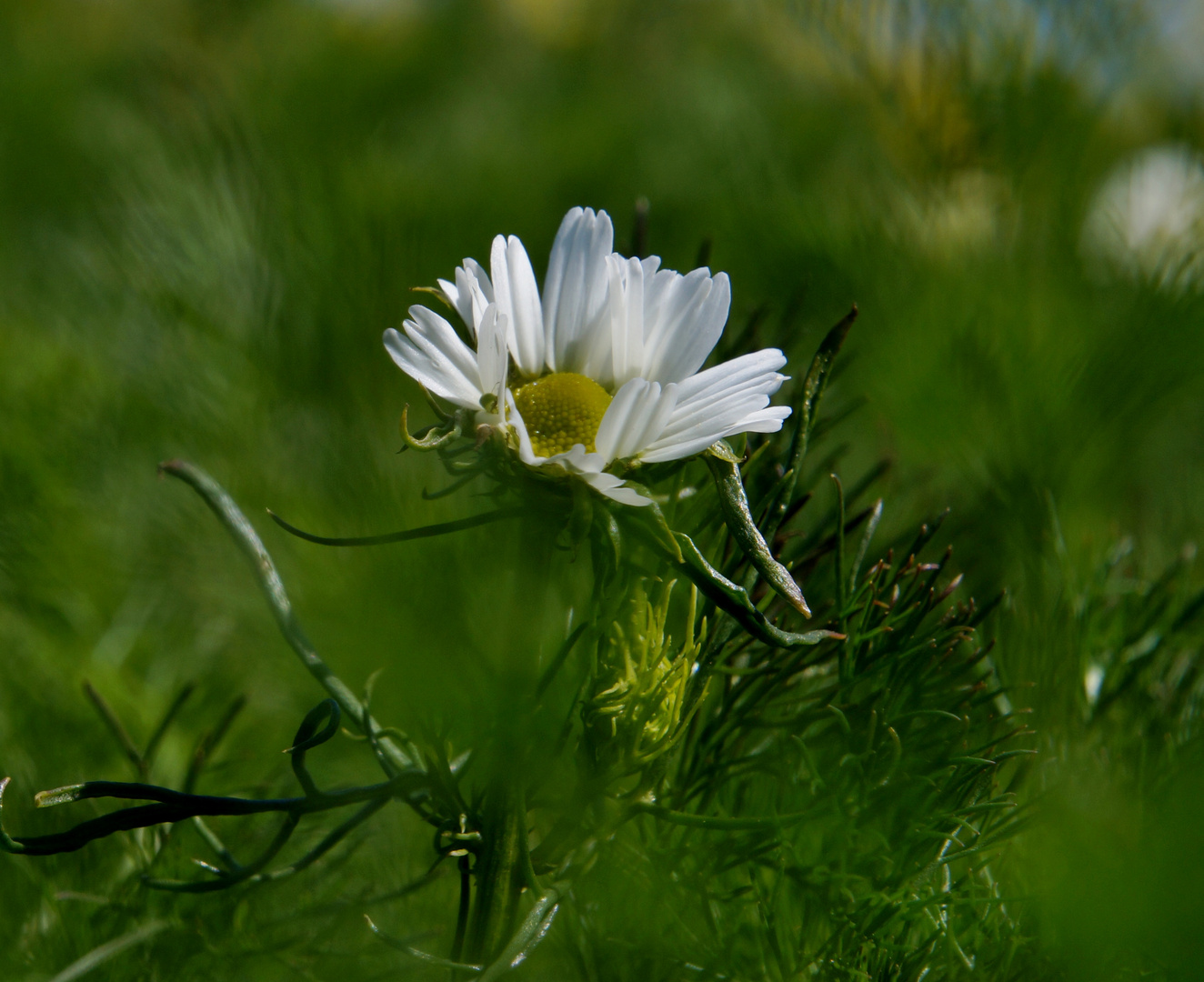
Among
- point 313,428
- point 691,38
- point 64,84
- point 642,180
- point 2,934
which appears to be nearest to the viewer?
point 2,934

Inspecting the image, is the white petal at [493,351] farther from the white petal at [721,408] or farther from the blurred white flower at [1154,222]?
the blurred white flower at [1154,222]

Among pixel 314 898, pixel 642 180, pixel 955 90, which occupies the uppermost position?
pixel 955 90

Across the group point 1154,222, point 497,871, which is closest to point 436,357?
point 497,871

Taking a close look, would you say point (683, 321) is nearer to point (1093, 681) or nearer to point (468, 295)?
point (468, 295)

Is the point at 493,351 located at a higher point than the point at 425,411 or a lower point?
higher

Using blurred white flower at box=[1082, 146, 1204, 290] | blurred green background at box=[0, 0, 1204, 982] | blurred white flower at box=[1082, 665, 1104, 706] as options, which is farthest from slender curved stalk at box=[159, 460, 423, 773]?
blurred white flower at box=[1082, 146, 1204, 290]

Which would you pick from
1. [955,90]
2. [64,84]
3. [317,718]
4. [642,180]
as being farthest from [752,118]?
[317,718]

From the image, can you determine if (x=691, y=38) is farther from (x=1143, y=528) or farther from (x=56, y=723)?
(x=56, y=723)

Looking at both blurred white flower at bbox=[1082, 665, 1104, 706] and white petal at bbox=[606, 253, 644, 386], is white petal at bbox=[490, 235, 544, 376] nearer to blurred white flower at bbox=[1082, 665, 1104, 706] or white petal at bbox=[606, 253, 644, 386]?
white petal at bbox=[606, 253, 644, 386]
